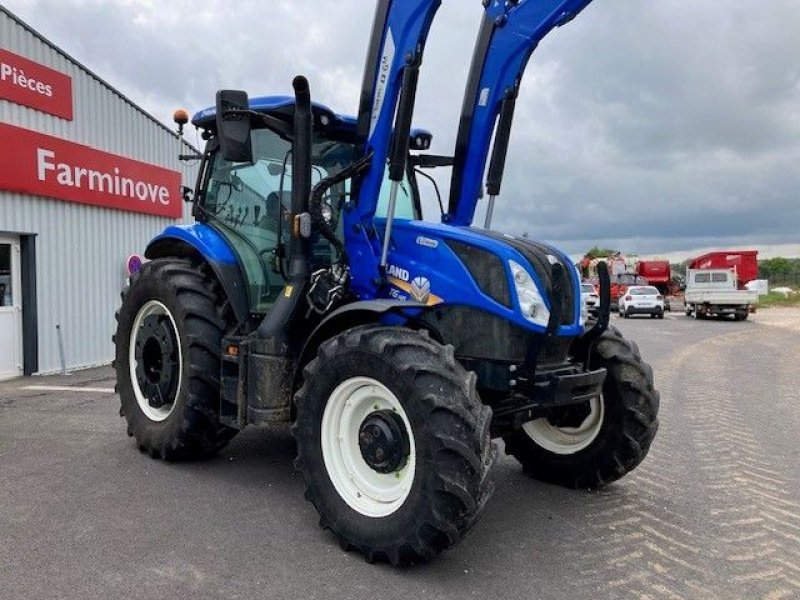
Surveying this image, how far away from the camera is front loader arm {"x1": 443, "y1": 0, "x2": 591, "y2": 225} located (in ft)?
13.1

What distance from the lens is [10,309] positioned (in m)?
9.90

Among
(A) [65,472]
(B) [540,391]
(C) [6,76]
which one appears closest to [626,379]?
(B) [540,391]

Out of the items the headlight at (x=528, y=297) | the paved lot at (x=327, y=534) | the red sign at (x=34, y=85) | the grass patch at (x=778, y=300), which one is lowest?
the paved lot at (x=327, y=534)

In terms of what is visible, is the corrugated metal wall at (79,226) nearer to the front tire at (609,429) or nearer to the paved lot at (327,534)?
the paved lot at (327,534)

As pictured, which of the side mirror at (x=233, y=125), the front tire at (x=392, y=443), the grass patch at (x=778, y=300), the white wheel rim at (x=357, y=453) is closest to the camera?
the front tire at (x=392, y=443)

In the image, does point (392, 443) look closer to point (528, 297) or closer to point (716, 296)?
point (528, 297)

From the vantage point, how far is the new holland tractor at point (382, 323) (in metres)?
3.42

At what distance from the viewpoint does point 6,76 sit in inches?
372

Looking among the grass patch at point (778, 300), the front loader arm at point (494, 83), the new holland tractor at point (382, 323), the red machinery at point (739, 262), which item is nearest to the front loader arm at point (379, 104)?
the new holland tractor at point (382, 323)

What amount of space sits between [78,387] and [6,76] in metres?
4.53

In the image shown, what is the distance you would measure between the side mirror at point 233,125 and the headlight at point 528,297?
179cm

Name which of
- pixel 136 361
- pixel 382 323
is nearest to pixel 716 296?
pixel 136 361

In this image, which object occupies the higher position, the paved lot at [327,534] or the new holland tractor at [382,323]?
the new holland tractor at [382,323]

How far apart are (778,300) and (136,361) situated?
45.0 meters
